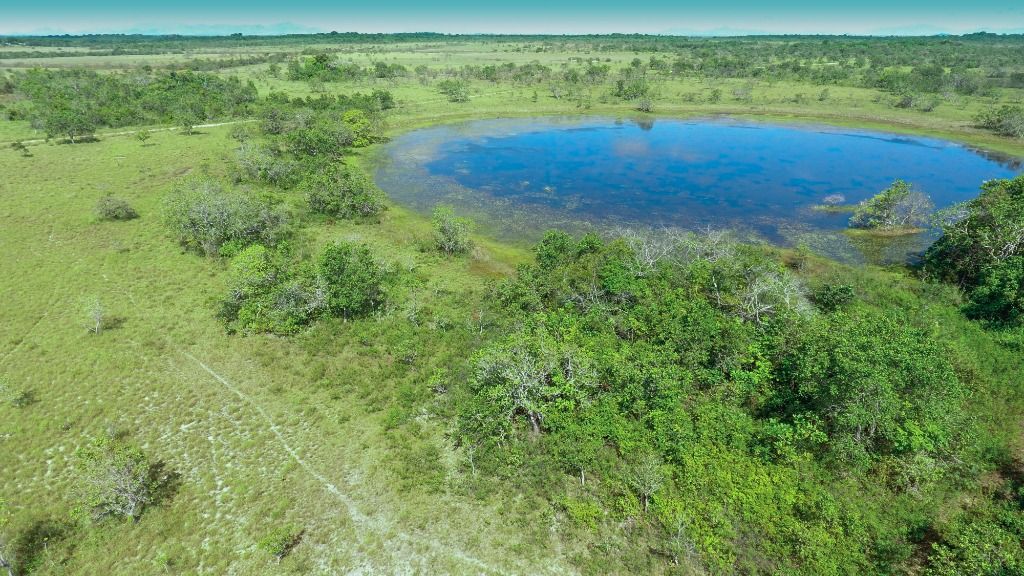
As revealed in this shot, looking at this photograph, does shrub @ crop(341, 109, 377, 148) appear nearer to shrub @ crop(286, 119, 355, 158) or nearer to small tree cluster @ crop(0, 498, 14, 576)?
shrub @ crop(286, 119, 355, 158)

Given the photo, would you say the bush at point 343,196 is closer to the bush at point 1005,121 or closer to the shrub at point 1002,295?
the shrub at point 1002,295

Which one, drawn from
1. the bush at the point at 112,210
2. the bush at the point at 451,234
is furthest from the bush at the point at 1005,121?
the bush at the point at 112,210

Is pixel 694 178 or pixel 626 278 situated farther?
pixel 694 178

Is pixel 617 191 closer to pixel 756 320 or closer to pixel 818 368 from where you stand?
pixel 756 320

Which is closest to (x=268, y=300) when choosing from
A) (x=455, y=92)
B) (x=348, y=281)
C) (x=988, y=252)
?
(x=348, y=281)

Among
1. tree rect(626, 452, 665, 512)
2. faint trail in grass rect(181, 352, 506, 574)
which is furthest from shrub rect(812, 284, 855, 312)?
faint trail in grass rect(181, 352, 506, 574)

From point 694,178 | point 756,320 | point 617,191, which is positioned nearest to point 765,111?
point 694,178
